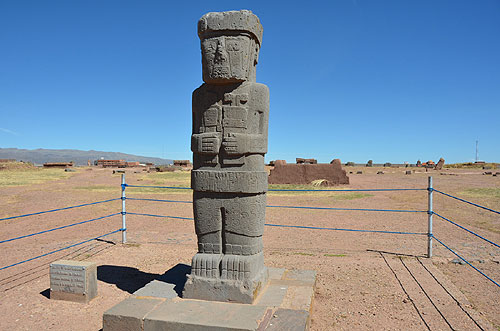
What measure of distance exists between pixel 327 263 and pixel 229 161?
318 cm

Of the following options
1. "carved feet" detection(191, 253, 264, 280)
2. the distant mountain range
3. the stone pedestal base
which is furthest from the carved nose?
the distant mountain range

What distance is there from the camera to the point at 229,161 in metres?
4.18

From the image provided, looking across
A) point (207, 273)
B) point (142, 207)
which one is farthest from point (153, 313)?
point (142, 207)

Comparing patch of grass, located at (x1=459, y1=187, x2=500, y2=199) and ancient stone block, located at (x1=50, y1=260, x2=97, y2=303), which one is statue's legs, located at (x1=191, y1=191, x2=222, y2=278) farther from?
patch of grass, located at (x1=459, y1=187, x2=500, y2=199)

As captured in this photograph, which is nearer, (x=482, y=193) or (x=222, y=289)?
(x=222, y=289)

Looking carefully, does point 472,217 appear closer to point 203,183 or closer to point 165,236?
point 165,236

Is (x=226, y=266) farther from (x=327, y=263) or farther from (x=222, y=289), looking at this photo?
(x=327, y=263)

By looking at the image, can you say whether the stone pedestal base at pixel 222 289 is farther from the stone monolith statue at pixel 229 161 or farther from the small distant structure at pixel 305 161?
the small distant structure at pixel 305 161

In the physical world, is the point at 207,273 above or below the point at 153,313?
above

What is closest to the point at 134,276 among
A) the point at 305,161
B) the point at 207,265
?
the point at 207,265

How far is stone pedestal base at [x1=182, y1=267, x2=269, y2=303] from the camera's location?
403 cm

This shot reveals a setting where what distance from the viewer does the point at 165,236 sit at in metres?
8.45

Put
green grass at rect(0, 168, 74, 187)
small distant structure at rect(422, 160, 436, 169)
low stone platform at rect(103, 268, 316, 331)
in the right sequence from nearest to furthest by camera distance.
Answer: low stone platform at rect(103, 268, 316, 331)
green grass at rect(0, 168, 74, 187)
small distant structure at rect(422, 160, 436, 169)

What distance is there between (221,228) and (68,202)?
10.4 m
